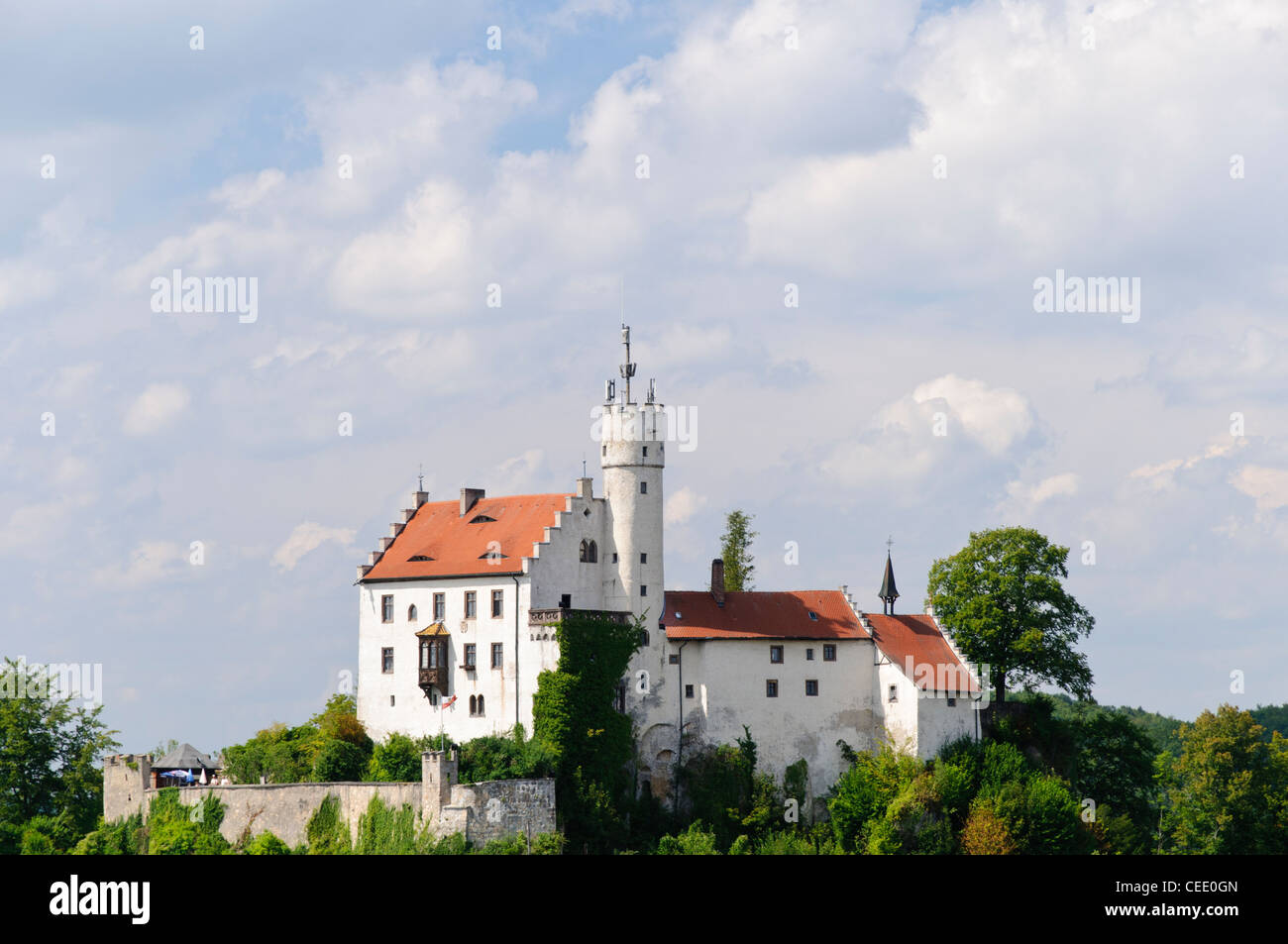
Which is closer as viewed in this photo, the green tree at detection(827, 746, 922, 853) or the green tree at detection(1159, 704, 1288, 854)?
the green tree at detection(827, 746, 922, 853)

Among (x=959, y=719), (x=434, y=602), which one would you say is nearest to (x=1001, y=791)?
(x=959, y=719)

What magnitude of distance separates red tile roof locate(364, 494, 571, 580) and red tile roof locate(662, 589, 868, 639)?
6535mm

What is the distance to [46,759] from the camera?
8619cm

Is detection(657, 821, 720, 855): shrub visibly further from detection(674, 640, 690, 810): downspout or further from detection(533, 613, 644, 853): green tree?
detection(674, 640, 690, 810): downspout

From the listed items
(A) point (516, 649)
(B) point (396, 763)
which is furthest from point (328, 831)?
(A) point (516, 649)

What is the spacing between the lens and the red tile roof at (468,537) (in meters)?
75.1

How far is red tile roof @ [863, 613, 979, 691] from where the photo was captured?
7681 centimetres

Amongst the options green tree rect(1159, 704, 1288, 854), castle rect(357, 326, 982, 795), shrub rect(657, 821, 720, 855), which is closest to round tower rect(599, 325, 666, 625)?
castle rect(357, 326, 982, 795)

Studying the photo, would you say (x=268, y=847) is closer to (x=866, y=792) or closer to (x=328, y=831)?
(x=328, y=831)

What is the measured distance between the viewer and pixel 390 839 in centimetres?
6775

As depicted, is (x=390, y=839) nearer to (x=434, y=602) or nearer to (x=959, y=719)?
(x=434, y=602)

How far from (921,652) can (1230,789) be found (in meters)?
20.6

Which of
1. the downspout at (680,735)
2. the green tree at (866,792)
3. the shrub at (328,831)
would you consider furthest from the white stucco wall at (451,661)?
the green tree at (866,792)
